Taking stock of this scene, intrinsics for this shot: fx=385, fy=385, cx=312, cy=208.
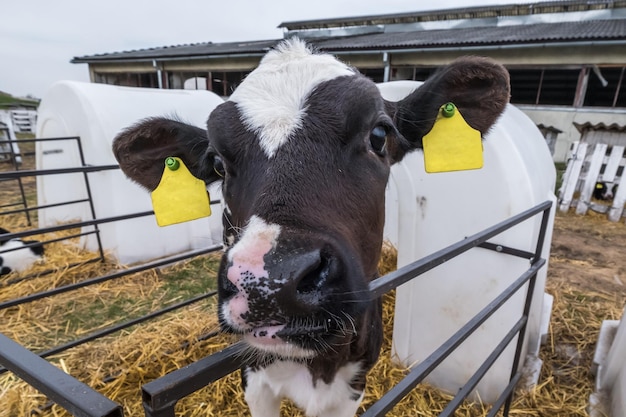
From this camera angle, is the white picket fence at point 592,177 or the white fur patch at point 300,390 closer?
the white fur patch at point 300,390

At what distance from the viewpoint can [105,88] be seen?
502cm

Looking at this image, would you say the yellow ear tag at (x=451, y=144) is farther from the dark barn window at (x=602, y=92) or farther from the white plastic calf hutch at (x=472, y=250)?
the dark barn window at (x=602, y=92)

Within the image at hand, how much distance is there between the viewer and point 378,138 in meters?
1.53

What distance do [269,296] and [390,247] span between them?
3130mm

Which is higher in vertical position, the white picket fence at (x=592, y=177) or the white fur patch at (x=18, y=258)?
the white picket fence at (x=592, y=177)

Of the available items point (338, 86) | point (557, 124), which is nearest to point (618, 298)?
point (338, 86)

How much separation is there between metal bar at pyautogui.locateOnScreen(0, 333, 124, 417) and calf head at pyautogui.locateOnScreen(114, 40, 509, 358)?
369mm

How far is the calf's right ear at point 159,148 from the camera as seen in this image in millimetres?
1984

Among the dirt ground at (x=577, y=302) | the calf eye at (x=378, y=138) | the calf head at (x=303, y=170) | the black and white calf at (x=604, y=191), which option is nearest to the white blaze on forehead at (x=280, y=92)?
the calf head at (x=303, y=170)

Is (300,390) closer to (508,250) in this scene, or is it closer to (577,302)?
(508,250)

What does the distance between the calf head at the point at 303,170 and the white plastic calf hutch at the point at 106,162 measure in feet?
9.58

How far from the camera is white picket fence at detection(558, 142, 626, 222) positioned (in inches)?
264

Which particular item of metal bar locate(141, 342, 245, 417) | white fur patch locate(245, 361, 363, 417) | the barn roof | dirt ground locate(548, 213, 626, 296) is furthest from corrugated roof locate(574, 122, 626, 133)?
metal bar locate(141, 342, 245, 417)

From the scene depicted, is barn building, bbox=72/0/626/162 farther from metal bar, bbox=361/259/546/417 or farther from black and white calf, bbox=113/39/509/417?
metal bar, bbox=361/259/546/417
